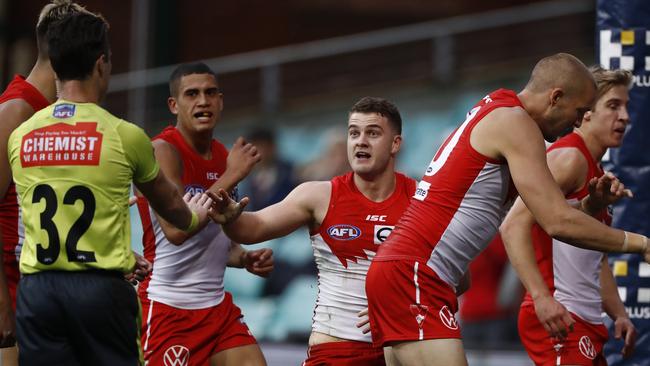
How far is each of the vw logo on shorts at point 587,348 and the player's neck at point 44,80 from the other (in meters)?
3.44

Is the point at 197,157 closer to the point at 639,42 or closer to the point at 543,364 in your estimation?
the point at 543,364

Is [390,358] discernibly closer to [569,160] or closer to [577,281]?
[577,281]

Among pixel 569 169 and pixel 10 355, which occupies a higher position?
pixel 569 169

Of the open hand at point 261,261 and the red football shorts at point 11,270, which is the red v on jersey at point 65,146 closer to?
the red football shorts at point 11,270

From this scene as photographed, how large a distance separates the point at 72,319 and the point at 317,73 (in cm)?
1194

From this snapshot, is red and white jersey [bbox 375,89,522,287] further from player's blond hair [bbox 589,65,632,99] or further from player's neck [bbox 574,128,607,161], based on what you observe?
player's blond hair [bbox 589,65,632,99]

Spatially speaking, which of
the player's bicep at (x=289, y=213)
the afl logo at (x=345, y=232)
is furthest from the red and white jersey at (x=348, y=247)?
the player's bicep at (x=289, y=213)

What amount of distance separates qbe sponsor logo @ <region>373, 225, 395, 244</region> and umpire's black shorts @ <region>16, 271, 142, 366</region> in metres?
2.05

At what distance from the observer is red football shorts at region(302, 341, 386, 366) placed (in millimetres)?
7152

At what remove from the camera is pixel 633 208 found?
8367mm

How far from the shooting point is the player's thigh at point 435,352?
6.11 metres

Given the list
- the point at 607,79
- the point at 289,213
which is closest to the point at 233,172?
the point at 289,213

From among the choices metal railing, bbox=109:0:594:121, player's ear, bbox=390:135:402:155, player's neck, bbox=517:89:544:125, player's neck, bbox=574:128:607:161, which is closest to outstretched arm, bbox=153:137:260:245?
player's ear, bbox=390:135:402:155

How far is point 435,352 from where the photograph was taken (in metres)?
6.12
